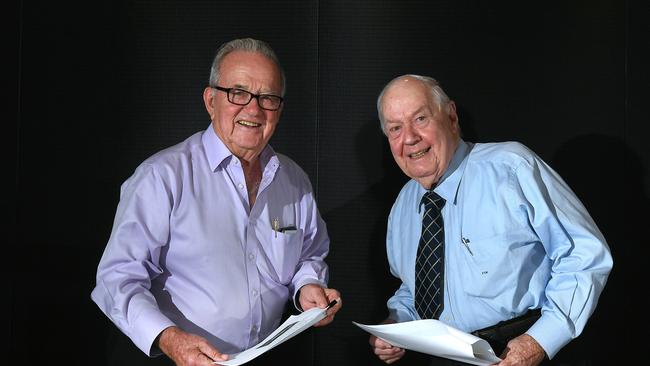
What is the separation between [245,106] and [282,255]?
1.83ft

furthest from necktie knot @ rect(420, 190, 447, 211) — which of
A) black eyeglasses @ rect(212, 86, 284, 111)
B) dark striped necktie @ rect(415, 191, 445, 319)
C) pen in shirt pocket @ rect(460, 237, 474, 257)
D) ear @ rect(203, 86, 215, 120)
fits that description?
ear @ rect(203, 86, 215, 120)

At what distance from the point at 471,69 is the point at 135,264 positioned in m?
1.92

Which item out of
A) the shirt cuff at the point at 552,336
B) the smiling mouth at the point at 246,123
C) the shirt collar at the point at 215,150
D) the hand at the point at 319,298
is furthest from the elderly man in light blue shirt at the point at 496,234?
the shirt collar at the point at 215,150

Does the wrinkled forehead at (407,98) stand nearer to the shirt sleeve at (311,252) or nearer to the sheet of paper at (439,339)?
the shirt sleeve at (311,252)

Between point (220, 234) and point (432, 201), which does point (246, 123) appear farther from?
point (432, 201)

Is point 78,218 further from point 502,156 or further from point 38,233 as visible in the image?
point 502,156

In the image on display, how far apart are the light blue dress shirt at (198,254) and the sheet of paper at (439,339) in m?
0.52

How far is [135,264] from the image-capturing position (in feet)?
6.84

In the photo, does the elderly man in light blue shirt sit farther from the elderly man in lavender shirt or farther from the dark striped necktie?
the elderly man in lavender shirt

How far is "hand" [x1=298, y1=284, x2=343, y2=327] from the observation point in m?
2.28


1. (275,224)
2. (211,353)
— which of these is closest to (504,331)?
(275,224)

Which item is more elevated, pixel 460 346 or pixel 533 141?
pixel 533 141

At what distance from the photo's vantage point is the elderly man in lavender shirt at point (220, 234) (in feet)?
6.94

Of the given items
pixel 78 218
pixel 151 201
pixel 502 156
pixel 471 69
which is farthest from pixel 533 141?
pixel 78 218
